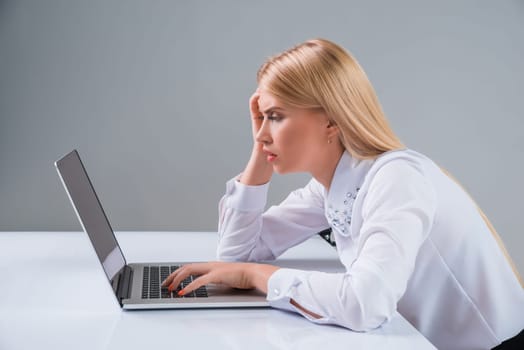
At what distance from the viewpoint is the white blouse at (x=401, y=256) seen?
1.21 m

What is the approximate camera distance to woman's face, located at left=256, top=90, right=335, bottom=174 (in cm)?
148

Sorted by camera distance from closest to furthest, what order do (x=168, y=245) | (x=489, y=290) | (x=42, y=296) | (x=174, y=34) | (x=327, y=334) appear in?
(x=327, y=334) → (x=42, y=296) → (x=489, y=290) → (x=168, y=245) → (x=174, y=34)

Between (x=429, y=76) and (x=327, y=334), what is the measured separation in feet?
8.40

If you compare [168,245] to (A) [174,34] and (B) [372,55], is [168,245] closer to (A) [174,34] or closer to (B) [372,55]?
(A) [174,34]

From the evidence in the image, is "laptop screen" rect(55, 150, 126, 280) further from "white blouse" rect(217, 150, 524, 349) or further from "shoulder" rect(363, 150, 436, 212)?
"shoulder" rect(363, 150, 436, 212)

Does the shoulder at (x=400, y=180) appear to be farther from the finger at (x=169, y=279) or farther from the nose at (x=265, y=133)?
the finger at (x=169, y=279)

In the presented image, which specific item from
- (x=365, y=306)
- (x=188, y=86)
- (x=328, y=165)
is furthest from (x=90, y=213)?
(x=188, y=86)

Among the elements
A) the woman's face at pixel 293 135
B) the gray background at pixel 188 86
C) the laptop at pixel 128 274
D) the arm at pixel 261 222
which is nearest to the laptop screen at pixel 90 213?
the laptop at pixel 128 274

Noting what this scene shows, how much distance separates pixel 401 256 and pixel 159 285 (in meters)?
0.47

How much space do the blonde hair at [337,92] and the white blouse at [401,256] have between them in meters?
0.05

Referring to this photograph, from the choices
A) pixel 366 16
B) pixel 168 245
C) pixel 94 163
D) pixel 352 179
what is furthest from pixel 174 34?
pixel 352 179

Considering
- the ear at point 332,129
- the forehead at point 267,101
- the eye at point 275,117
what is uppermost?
the forehead at point 267,101

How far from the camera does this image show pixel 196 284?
1.33 metres

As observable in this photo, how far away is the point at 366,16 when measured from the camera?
A: 3.47 metres
